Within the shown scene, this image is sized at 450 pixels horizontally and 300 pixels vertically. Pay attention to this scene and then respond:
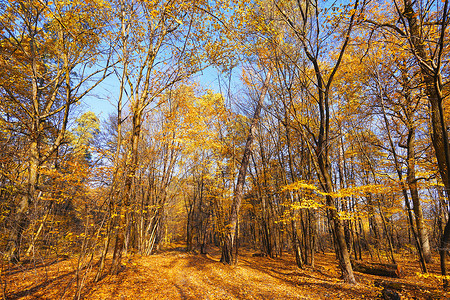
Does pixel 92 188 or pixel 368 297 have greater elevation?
pixel 92 188

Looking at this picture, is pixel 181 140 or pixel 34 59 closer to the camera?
pixel 34 59

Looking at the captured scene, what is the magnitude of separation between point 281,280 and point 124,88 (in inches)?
374

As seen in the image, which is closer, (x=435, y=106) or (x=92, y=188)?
(x=435, y=106)

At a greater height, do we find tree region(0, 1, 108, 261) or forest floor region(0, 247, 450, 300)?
tree region(0, 1, 108, 261)

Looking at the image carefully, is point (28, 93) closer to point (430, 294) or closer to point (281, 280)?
point (281, 280)

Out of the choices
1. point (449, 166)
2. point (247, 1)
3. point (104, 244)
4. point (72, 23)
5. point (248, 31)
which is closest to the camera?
point (449, 166)

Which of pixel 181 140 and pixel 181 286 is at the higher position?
pixel 181 140

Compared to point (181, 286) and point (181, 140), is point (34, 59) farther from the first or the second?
point (181, 286)

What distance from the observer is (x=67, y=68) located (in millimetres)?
7781

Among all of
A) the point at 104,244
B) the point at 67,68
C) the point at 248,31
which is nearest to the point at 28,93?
the point at 67,68

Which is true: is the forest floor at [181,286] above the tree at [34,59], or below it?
below

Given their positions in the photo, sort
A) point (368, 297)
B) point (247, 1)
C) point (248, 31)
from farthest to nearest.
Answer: point (248, 31) → point (247, 1) → point (368, 297)

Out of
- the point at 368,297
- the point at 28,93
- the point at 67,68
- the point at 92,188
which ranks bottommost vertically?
the point at 368,297

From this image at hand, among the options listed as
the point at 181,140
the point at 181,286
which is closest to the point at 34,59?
the point at 181,140
